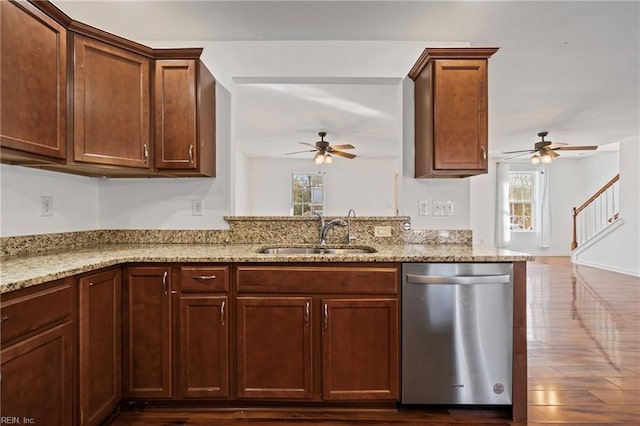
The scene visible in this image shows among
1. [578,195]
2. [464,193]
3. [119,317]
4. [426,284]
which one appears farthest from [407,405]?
[578,195]

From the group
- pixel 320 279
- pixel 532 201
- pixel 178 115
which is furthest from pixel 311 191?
pixel 320 279

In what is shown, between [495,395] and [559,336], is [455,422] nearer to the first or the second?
[495,395]

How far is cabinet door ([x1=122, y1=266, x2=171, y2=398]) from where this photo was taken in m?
1.98

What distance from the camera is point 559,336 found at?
128 inches

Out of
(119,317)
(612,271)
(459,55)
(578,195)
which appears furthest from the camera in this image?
(578,195)

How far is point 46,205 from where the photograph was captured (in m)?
2.23

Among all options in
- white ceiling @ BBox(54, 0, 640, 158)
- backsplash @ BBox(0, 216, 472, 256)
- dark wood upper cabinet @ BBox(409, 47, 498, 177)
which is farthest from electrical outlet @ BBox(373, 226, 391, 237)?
white ceiling @ BBox(54, 0, 640, 158)

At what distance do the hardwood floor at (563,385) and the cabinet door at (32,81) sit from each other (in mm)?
1551

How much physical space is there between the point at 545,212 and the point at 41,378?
9742mm

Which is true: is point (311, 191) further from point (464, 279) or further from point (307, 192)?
point (464, 279)

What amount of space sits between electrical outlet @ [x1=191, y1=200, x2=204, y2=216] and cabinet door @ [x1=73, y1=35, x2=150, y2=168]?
1.64ft

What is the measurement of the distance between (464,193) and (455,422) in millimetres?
1521

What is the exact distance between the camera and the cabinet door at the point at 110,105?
1982 mm

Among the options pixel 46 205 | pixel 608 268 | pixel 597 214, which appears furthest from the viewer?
pixel 597 214
